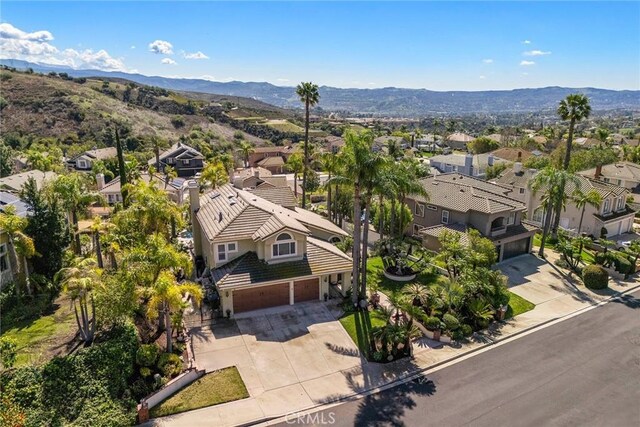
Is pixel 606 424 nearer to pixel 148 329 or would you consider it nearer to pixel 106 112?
pixel 148 329

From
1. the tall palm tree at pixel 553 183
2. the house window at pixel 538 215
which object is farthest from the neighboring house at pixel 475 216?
the house window at pixel 538 215

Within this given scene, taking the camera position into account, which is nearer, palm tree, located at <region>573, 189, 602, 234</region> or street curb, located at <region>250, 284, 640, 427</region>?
street curb, located at <region>250, 284, 640, 427</region>

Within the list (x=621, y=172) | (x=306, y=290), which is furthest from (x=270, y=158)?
(x=306, y=290)

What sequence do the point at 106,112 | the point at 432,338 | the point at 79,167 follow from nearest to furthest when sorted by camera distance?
the point at 432,338, the point at 79,167, the point at 106,112

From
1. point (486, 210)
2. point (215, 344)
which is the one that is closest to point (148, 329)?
point (215, 344)

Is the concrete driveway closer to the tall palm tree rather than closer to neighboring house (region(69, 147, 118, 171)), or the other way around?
the tall palm tree

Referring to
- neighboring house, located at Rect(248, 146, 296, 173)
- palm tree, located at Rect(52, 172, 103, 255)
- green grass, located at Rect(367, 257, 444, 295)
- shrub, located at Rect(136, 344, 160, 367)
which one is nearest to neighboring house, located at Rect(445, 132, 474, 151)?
neighboring house, located at Rect(248, 146, 296, 173)

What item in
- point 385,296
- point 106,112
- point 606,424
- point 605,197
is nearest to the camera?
point 606,424
